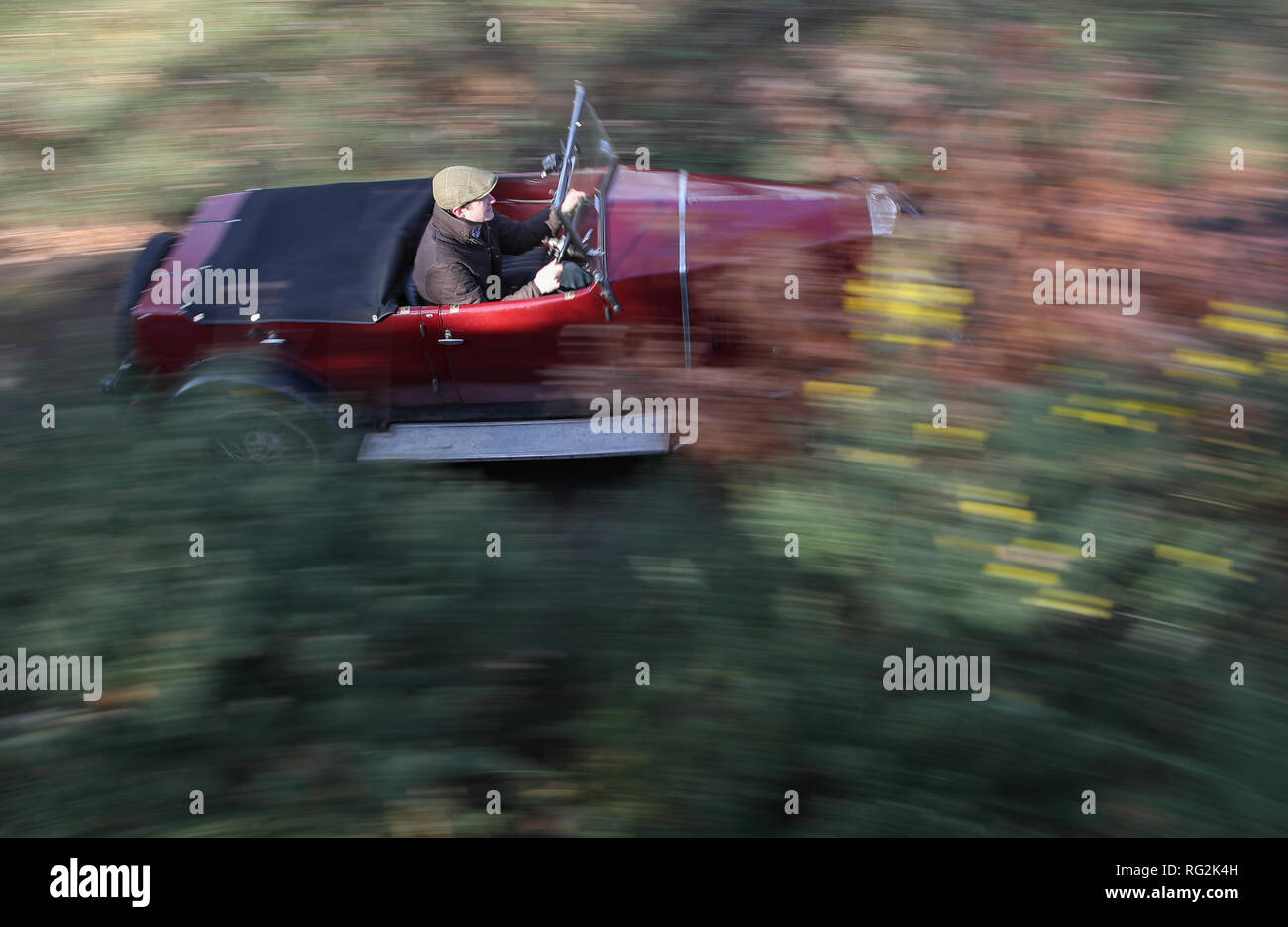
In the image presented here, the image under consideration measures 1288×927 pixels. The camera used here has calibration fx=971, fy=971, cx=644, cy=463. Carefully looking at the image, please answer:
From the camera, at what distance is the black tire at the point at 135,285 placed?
4.74 m

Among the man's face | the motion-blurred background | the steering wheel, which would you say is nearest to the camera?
the motion-blurred background

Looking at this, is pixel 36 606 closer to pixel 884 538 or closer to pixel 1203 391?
pixel 884 538

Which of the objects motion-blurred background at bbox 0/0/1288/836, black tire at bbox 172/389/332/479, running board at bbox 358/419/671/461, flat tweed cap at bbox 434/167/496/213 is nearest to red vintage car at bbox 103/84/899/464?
running board at bbox 358/419/671/461

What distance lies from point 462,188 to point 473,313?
616 mm

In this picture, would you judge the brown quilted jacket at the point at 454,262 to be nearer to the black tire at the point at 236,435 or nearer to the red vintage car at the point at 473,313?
the red vintage car at the point at 473,313

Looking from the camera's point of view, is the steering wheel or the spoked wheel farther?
the steering wheel

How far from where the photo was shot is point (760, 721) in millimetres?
2469

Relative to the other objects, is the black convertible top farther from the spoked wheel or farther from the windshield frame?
the spoked wheel

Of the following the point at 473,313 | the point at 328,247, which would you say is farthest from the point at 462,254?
the point at 328,247

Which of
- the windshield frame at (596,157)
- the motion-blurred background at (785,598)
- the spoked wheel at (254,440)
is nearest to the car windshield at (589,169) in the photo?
the windshield frame at (596,157)

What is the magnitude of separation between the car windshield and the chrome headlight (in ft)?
4.30

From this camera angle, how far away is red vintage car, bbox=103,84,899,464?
457 centimetres

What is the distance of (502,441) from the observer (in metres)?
4.79

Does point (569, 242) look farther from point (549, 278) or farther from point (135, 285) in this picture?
point (135, 285)
